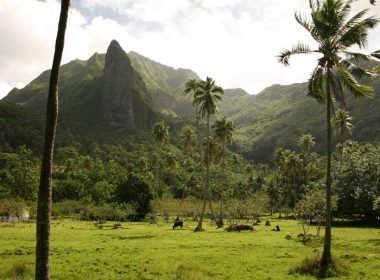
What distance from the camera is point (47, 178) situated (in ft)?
55.5

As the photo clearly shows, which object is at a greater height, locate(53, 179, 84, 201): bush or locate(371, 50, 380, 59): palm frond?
locate(371, 50, 380, 59): palm frond

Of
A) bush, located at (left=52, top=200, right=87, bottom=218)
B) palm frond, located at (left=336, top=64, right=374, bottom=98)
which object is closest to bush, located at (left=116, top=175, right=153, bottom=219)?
bush, located at (left=52, top=200, right=87, bottom=218)

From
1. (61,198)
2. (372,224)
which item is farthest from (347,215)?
(61,198)

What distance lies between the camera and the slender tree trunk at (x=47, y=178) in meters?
16.5

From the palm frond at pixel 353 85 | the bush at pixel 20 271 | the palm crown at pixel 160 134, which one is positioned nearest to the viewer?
the bush at pixel 20 271

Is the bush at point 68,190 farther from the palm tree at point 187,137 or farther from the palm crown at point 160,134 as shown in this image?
the palm tree at point 187,137

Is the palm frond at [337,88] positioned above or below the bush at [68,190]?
above

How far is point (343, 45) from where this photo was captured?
99.9ft

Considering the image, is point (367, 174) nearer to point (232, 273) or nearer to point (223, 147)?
point (223, 147)

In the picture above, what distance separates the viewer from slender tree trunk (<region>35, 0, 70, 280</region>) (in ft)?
54.0

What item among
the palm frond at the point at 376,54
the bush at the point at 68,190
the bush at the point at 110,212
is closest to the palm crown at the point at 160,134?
the bush at the point at 110,212

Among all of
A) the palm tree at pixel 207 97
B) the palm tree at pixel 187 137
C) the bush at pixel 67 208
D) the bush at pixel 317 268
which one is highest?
the palm tree at pixel 207 97

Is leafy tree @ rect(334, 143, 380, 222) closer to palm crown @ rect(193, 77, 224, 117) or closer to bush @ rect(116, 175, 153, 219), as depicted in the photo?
palm crown @ rect(193, 77, 224, 117)

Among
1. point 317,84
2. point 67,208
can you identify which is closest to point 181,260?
point 317,84
